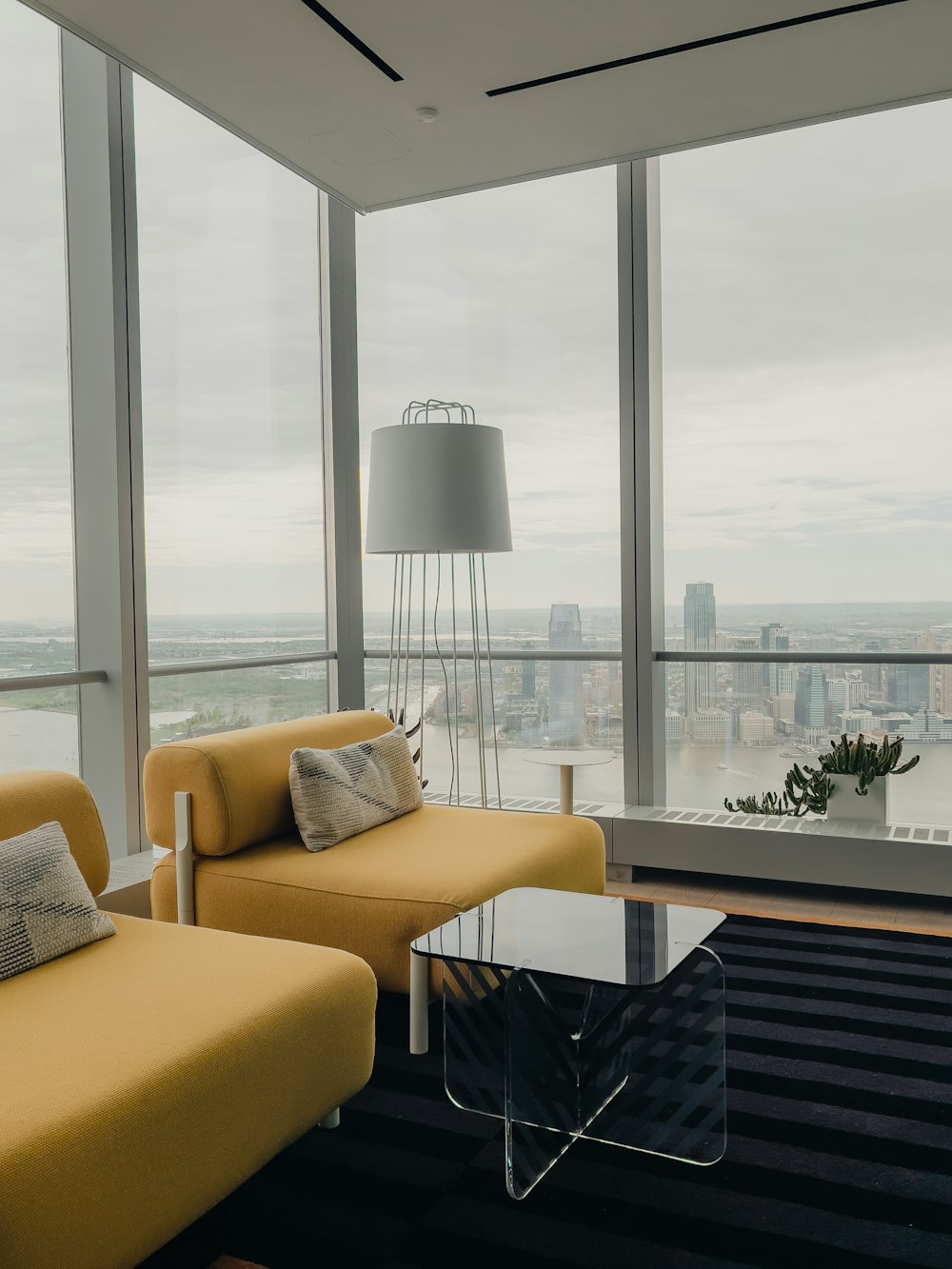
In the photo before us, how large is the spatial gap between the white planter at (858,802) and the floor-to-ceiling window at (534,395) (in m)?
0.87

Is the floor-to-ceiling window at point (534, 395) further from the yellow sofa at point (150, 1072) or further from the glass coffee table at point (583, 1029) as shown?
the yellow sofa at point (150, 1072)

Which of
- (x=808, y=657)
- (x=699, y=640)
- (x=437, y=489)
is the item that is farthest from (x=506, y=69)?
(x=808, y=657)

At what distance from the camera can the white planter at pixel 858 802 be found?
3.98 meters

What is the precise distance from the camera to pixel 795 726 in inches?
166

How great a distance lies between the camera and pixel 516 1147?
2010 mm

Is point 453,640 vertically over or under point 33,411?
under

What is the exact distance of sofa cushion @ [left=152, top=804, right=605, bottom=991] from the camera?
105 inches

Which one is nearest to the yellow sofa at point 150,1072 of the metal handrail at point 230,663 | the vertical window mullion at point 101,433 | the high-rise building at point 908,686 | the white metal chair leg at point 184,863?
the white metal chair leg at point 184,863

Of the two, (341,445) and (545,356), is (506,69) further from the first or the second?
(341,445)

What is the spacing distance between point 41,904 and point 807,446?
3231mm

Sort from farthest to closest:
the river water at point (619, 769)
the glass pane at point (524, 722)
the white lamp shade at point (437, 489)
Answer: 1. the glass pane at point (524, 722)
2. the white lamp shade at point (437, 489)
3. the river water at point (619, 769)

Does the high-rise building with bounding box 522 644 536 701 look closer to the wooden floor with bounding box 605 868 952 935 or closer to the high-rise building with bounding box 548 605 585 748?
the high-rise building with bounding box 548 605 585 748

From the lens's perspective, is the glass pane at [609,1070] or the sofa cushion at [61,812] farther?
the sofa cushion at [61,812]

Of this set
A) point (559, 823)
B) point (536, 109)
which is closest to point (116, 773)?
point (559, 823)
